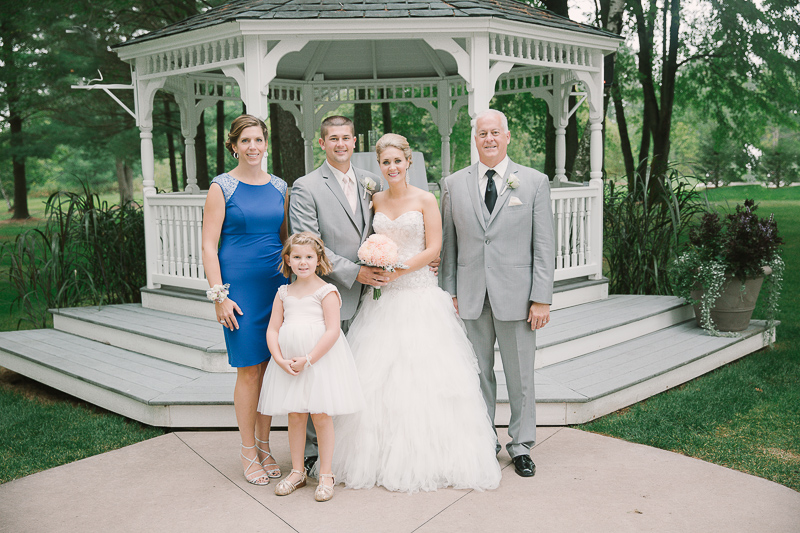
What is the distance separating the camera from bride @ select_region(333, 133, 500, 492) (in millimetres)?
3934

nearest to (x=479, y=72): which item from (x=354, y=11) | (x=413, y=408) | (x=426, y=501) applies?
(x=354, y=11)

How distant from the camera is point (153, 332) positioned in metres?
6.56

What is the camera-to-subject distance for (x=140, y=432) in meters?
5.23

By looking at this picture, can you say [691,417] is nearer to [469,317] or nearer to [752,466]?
[752,466]

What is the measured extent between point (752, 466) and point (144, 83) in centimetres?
726

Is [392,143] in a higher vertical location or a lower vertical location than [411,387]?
higher

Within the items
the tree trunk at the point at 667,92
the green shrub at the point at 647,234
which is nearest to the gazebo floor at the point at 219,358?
the green shrub at the point at 647,234

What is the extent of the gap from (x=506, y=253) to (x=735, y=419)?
2.61 metres

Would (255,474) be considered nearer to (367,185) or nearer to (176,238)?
(367,185)

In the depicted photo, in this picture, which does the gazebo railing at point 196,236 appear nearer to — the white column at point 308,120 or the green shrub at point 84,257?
the green shrub at point 84,257

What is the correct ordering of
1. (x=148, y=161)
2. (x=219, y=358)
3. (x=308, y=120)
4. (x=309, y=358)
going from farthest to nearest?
(x=308, y=120) < (x=148, y=161) < (x=219, y=358) < (x=309, y=358)

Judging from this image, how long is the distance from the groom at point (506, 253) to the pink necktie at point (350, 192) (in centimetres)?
56

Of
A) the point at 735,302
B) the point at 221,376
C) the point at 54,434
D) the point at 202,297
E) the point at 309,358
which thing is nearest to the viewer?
the point at 309,358

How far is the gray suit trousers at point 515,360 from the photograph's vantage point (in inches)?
164
